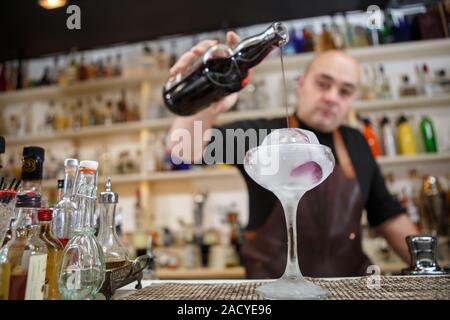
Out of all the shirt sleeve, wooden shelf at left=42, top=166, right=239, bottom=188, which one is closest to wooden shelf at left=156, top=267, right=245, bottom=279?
wooden shelf at left=42, top=166, right=239, bottom=188

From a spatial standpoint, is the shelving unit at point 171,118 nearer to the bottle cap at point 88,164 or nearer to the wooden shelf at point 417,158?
the wooden shelf at point 417,158

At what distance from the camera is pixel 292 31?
235cm

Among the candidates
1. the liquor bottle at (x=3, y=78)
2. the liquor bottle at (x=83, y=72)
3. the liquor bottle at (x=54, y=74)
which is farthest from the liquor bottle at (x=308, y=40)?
the liquor bottle at (x=3, y=78)

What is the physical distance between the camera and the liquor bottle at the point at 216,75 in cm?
78

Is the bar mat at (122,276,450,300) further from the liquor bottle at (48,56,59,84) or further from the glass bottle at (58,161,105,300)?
the liquor bottle at (48,56,59,84)

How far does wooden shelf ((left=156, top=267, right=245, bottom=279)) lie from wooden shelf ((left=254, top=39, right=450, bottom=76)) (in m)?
1.28

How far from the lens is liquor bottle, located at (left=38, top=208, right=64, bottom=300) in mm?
509

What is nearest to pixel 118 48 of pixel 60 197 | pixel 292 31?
pixel 292 31

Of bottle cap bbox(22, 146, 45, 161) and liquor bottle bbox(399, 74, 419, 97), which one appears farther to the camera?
liquor bottle bbox(399, 74, 419, 97)

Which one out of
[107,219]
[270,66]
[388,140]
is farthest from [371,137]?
[107,219]

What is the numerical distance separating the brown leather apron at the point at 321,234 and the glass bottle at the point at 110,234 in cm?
61

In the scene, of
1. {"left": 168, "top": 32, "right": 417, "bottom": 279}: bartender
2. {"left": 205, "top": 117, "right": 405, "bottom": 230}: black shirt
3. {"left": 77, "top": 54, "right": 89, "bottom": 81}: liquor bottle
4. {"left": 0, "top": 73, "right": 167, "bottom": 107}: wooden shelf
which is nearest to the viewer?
{"left": 168, "top": 32, "right": 417, "bottom": 279}: bartender
